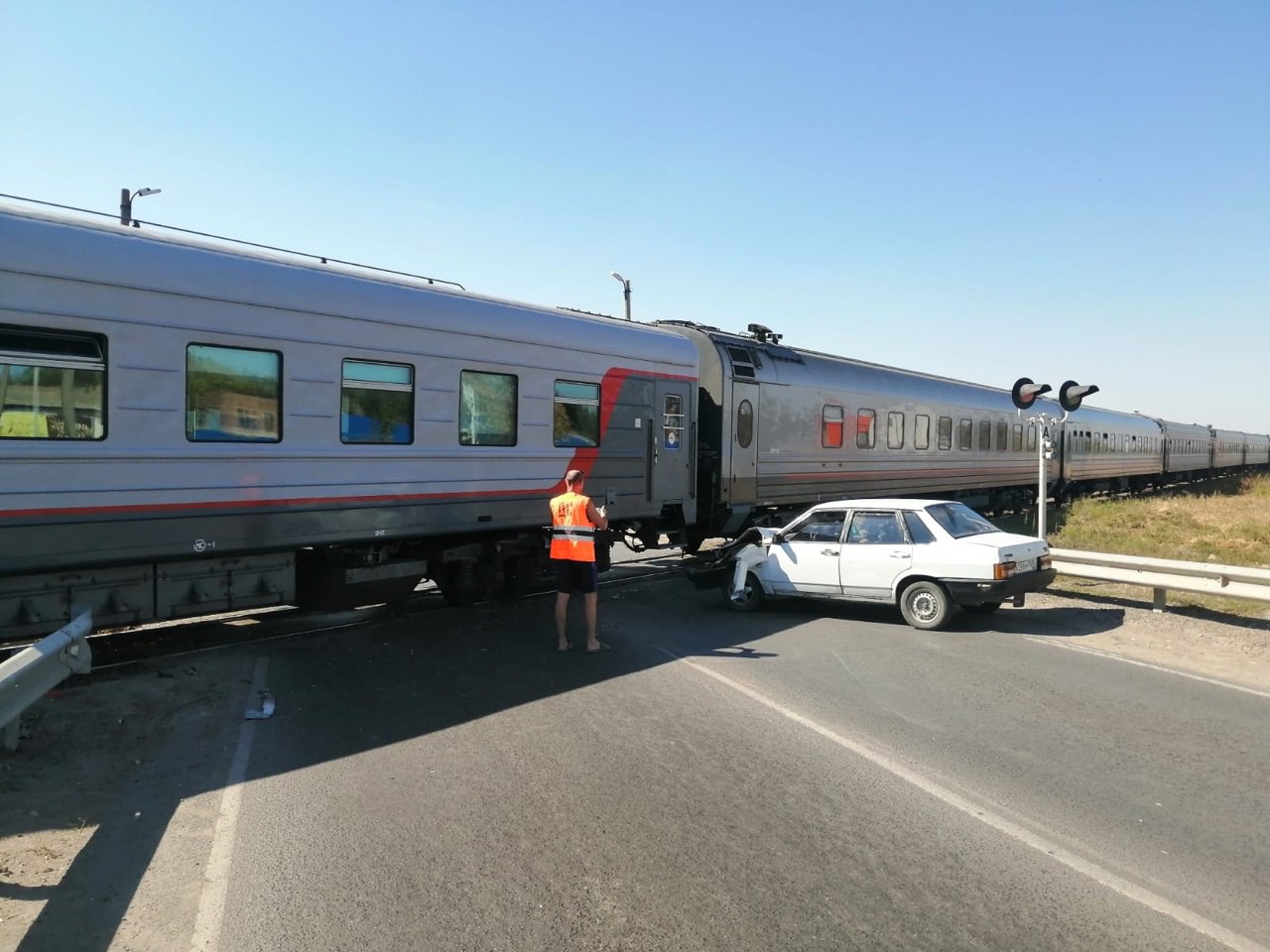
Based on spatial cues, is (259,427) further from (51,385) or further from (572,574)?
(572,574)

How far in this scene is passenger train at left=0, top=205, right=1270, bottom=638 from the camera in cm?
681

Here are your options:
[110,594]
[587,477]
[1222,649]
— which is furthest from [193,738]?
[1222,649]

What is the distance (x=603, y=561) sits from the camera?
11.9m

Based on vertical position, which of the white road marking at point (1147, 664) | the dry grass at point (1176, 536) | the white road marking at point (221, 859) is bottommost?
the white road marking at point (221, 859)

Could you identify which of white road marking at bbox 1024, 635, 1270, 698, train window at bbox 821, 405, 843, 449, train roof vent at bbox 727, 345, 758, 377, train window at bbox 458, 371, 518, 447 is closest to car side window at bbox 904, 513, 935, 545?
white road marking at bbox 1024, 635, 1270, 698

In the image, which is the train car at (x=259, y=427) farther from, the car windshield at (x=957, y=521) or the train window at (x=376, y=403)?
the car windshield at (x=957, y=521)

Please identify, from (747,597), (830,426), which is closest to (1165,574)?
(747,597)

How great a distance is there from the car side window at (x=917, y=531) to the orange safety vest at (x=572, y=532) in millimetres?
3663

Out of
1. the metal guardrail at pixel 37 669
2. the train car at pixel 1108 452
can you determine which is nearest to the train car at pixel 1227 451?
the train car at pixel 1108 452

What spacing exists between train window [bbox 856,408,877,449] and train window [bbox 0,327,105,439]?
13198 mm

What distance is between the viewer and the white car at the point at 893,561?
9398 millimetres

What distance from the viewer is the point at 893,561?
982cm

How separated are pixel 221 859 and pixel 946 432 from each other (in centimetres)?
1899

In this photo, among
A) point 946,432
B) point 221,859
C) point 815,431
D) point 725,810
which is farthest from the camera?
point 946,432
